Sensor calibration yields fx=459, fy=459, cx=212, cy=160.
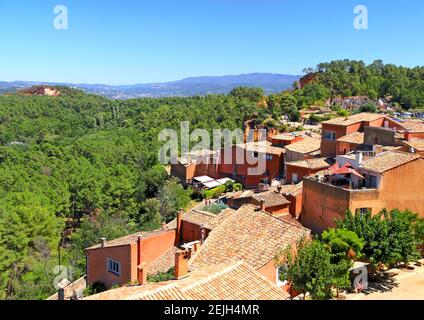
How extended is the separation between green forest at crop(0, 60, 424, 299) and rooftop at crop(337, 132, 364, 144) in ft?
47.4

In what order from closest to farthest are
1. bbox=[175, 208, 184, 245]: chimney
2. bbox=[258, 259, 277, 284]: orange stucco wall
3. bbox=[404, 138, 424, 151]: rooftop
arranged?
bbox=[258, 259, 277, 284]: orange stucco wall
bbox=[175, 208, 184, 245]: chimney
bbox=[404, 138, 424, 151]: rooftop

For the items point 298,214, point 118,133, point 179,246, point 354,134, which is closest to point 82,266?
point 179,246

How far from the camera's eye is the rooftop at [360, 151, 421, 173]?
2053cm

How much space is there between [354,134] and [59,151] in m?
39.6

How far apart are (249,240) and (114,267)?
23.8ft

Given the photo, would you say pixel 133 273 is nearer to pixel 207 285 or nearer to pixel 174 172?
pixel 207 285

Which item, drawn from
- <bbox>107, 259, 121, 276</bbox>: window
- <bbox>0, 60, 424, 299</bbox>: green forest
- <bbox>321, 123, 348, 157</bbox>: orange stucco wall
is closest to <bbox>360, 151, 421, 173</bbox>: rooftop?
<bbox>321, 123, 348, 157</bbox>: orange stucco wall

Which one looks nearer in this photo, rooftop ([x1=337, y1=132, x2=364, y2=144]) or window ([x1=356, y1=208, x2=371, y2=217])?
window ([x1=356, y1=208, x2=371, y2=217])

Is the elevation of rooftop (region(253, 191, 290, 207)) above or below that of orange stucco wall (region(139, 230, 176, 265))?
above

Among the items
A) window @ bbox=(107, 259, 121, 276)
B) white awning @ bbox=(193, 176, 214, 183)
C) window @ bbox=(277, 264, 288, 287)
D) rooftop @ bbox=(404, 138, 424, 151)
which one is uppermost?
rooftop @ bbox=(404, 138, 424, 151)

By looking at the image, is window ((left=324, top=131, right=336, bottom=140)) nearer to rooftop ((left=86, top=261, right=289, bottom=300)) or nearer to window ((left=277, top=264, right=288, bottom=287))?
window ((left=277, top=264, right=288, bottom=287))

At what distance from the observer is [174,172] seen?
50844 millimetres

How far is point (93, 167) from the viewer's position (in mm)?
51625

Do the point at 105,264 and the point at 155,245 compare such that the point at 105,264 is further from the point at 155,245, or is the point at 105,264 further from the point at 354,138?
the point at 354,138
